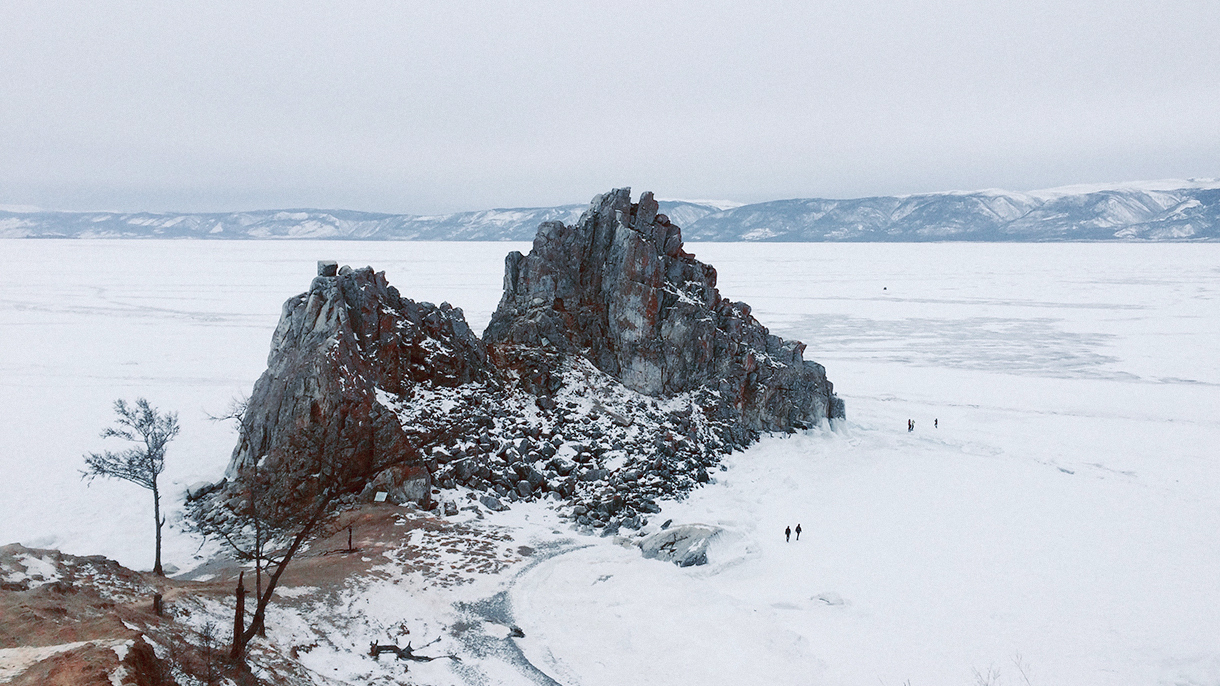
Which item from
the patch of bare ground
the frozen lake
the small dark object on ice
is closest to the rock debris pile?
the patch of bare ground

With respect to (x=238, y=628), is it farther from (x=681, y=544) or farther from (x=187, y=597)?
(x=681, y=544)

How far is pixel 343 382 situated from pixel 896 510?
30.4 m

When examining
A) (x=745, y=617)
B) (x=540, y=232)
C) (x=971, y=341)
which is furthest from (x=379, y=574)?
(x=971, y=341)

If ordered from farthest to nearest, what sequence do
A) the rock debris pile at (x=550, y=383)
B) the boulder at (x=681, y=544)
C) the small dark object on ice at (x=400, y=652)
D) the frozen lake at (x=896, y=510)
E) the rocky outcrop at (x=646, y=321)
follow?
the rocky outcrop at (x=646, y=321) → the rock debris pile at (x=550, y=383) → the boulder at (x=681, y=544) → the frozen lake at (x=896, y=510) → the small dark object on ice at (x=400, y=652)

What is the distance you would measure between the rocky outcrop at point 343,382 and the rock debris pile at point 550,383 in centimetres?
9

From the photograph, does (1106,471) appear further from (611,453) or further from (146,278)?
(146,278)

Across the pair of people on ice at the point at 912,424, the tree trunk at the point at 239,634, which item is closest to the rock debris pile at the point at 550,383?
the pair of people on ice at the point at 912,424

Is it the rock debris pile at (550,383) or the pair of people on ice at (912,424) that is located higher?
the rock debris pile at (550,383)

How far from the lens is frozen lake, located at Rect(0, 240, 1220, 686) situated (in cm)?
2361

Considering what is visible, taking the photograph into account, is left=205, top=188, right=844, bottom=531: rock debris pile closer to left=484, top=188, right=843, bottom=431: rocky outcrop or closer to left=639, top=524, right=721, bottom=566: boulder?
left=484, top=188, right=843, bottom=431: rocky outcrop

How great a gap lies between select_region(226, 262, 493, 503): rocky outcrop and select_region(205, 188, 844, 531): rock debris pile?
0.31 ft

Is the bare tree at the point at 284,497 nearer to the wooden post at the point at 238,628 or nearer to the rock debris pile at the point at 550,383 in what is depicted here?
the rock debris pile at the point at 550,383

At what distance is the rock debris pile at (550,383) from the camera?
33750 mm

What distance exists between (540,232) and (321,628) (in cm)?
3026
